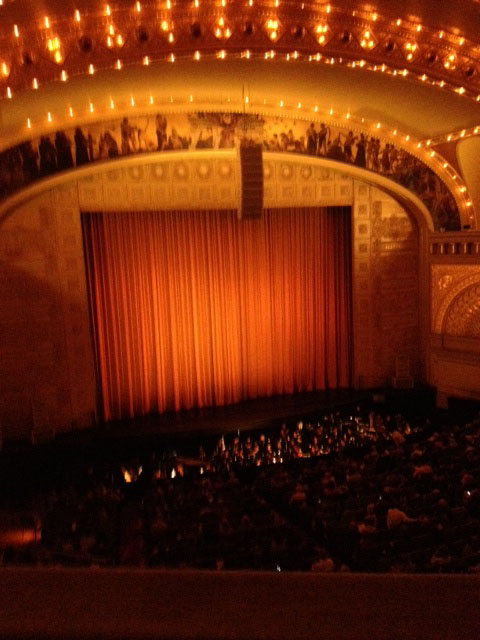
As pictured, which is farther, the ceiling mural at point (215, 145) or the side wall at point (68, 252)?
the side wall at point (68, 252)

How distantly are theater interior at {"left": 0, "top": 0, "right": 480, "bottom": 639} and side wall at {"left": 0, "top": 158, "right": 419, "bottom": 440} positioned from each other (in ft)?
0.14

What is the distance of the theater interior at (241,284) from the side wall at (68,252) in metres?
0.04

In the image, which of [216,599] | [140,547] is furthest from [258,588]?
[140,547]

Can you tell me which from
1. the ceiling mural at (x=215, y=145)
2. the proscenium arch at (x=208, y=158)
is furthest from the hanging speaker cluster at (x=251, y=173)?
the ceiling mural at (x=215, y=145)

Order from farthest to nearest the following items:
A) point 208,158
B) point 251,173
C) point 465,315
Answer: point 465,315 < point 208,158 < point 251,173

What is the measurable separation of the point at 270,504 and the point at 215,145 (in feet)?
22.5

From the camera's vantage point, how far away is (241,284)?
13336mm

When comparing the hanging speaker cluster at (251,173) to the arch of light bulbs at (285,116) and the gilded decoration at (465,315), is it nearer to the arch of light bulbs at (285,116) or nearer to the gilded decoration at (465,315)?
the arch of light bulbs at (285,116)

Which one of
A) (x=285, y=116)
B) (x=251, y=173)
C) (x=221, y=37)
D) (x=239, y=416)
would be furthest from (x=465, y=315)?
(x=221, y=37)

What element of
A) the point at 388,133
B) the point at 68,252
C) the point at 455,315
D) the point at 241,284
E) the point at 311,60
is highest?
the point at 311,60

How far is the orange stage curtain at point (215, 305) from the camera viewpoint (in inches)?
485

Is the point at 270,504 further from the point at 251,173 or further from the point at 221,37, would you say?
the point at 221,37

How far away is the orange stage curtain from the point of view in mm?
12320

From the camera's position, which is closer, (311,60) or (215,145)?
(311,60)
